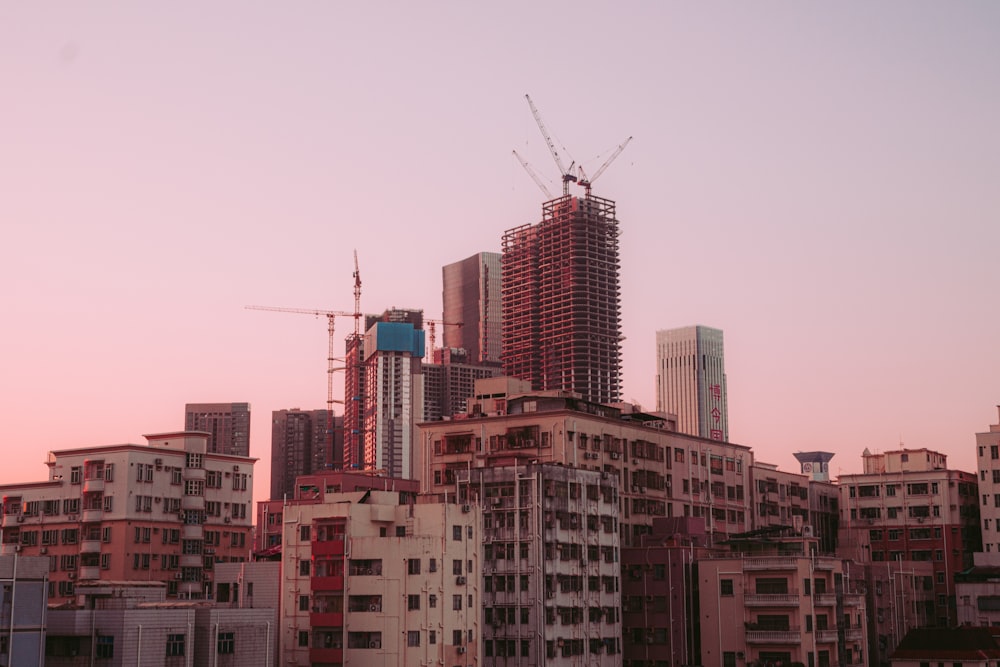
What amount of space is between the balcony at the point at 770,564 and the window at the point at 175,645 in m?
64.9

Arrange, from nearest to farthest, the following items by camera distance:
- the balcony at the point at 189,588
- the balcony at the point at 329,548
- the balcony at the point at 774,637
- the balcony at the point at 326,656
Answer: the balcony at the point at 326,656
the balcony at the point at 329,548
the balcony at the point at 774,637
the balcony at the point at 189,588

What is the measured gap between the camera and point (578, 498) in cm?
14350

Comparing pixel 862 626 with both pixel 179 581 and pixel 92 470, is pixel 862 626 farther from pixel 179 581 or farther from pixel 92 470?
pixel 92 470

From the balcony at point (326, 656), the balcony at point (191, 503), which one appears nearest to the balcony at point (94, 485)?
the balcony at point (191, 503)

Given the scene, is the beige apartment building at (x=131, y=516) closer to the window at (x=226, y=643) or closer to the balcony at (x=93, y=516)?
the balcony at (x=93, y=516)

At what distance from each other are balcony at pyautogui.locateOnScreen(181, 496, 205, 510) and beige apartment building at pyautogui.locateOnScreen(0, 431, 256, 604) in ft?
0.42

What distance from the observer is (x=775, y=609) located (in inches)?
5546

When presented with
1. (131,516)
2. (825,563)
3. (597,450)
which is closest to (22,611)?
(131,516)

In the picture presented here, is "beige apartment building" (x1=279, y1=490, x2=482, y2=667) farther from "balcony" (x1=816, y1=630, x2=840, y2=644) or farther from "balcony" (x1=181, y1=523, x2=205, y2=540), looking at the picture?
"balcony" (x1=816, y1=630, x2=840, y2=644)

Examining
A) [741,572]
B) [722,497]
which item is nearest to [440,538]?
[741,572]

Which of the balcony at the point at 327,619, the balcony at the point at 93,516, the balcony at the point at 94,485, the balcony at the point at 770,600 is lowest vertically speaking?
the balcony at the point at 327,619

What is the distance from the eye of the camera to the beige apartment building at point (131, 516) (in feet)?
515

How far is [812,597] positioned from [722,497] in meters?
46.4

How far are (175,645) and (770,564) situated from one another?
66.8m
